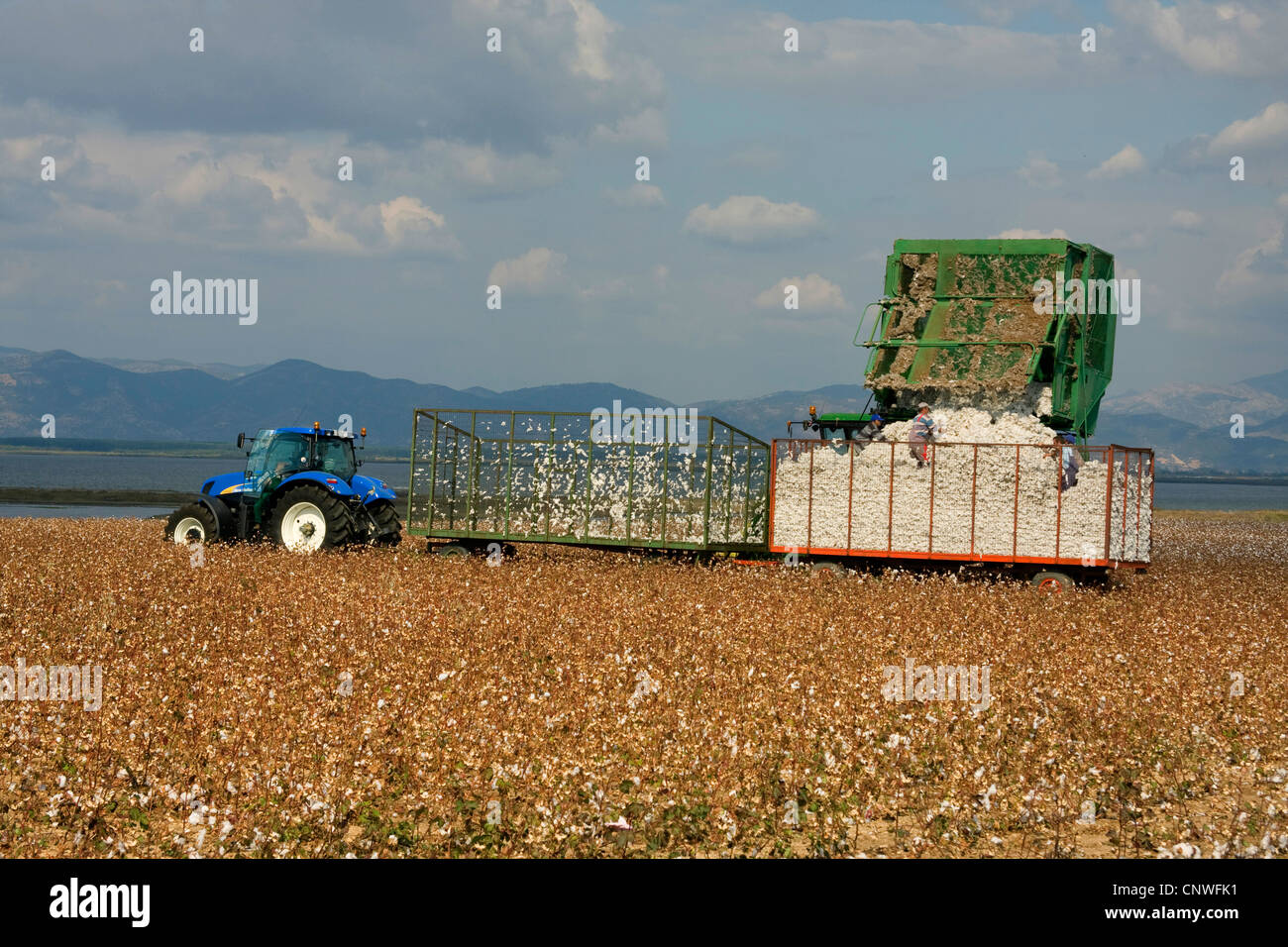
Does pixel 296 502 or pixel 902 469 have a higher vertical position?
pixel 902 469

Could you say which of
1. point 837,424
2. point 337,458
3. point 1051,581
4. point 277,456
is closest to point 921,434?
point 837,424

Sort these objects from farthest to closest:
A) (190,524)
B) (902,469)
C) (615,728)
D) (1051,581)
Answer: (190,524) < (902,469) < (1051,581) < (615,728)

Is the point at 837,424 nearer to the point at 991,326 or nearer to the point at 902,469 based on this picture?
the point at 902,469

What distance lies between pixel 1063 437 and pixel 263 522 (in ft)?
43.6

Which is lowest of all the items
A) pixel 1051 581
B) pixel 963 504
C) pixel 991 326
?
pixel 1051 581

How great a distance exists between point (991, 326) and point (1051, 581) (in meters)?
4.03

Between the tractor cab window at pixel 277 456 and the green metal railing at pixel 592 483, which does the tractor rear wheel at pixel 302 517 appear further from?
the green metal railing at pixel 592 483

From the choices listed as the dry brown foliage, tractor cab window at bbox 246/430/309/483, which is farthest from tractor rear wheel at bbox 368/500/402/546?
the dry brown foliage

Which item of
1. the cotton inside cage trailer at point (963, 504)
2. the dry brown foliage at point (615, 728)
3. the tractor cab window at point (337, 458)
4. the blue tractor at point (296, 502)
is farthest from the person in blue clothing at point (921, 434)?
the tractor cab window at point (337, 458)

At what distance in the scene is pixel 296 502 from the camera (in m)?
19.4
